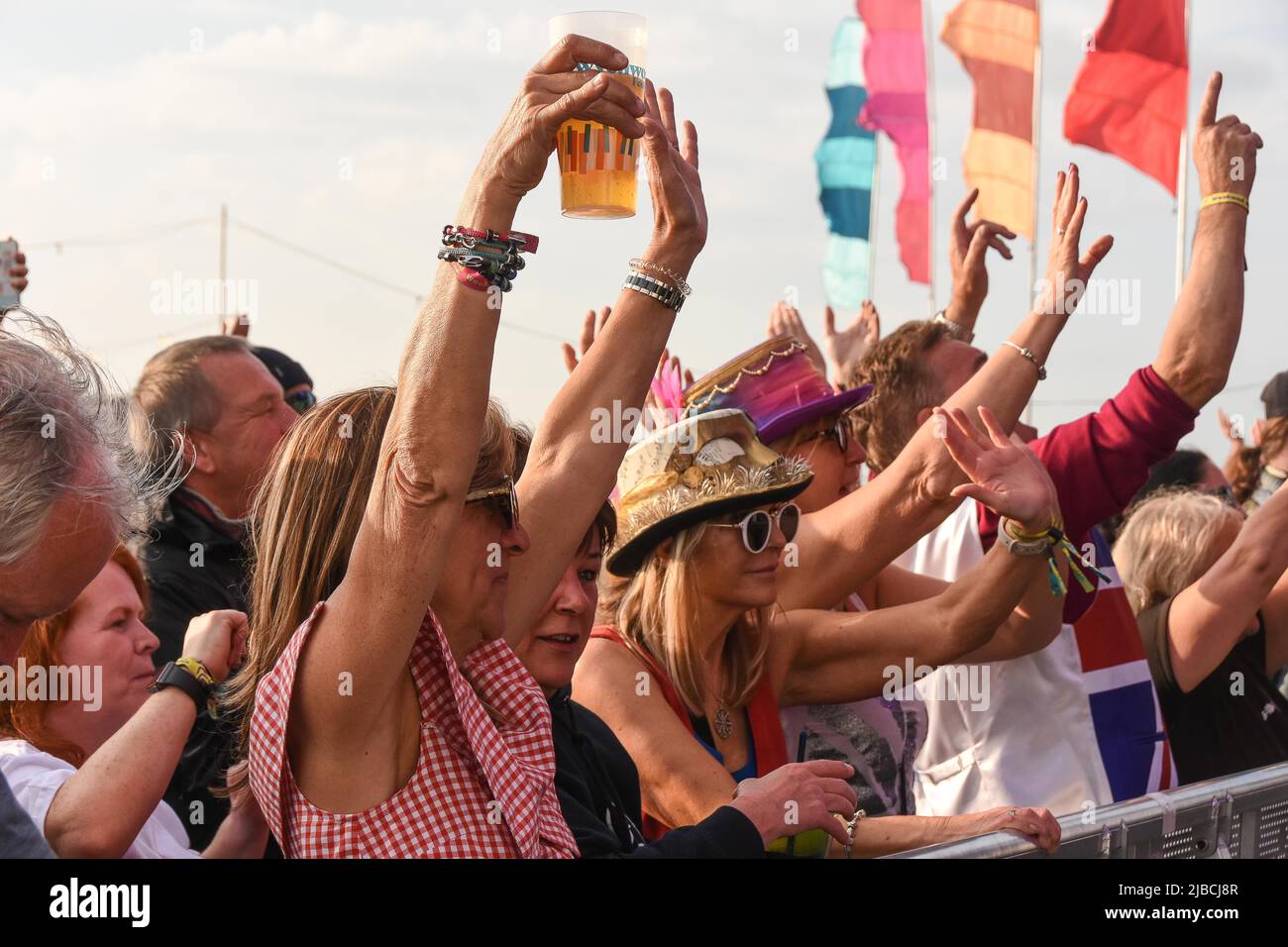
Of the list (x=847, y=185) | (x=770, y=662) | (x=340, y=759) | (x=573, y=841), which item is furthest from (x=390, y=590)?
(x=847, y=185)

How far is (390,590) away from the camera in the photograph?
1.75m

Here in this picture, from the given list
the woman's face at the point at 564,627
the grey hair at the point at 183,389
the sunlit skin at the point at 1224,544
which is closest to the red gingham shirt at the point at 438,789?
the woman's face at the point at 564,627

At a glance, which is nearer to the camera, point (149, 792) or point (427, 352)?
point (427, 352)

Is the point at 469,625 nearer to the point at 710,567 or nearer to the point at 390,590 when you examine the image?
the point at 390,590

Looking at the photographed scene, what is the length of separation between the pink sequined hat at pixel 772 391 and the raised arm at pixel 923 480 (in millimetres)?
282

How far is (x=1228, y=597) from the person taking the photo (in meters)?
3.96

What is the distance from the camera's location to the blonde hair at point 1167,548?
14.1 feet

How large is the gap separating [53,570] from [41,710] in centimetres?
96

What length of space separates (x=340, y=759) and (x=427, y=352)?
534 mm

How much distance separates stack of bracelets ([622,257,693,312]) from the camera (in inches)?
103

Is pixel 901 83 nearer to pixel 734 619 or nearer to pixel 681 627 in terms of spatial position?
pixel 734 619

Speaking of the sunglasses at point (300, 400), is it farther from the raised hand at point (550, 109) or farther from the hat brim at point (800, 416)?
the raised hand at point (550, 109)
